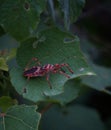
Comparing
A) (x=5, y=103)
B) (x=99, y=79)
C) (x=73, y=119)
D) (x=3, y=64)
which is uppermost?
(x=3, y=64)

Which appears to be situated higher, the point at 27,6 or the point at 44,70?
the point at 27,6

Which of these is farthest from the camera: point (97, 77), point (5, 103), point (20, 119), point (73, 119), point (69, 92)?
point (73, 119)

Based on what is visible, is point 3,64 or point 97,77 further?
point 97,77

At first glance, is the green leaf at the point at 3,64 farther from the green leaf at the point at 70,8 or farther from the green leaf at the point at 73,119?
the green leaf at the point at 73,119

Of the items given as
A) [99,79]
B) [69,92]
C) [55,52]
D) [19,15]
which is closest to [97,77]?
[99,79]

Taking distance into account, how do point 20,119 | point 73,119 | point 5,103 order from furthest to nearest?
point 73,119 → point 5,103 → point 20,119

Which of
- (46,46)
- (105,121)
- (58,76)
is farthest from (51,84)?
(105,121)

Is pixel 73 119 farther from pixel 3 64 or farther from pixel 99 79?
pixel 3 64

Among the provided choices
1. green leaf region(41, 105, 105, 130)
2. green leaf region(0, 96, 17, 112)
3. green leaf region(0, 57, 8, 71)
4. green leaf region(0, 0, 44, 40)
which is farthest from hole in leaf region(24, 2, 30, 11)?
green leaf region(41, 105, 105, 130)
